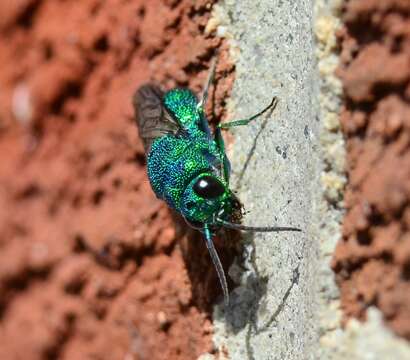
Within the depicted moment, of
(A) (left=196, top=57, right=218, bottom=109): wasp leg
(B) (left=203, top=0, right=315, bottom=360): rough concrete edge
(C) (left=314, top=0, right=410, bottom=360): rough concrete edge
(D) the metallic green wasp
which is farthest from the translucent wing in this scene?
(C) (left=314, top=0, right=410, bottom=360): rough concrete edge

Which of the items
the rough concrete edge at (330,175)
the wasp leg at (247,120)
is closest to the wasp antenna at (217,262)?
the wasp leg at (247,120)

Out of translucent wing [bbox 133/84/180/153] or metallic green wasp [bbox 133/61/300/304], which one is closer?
metallic green wasp [bbox 133/61/300/304]

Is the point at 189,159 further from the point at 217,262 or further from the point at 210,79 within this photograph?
the point at 217,262

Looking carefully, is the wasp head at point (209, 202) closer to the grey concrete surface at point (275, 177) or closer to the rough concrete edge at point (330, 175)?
the grey concrete surface at point (275, 177)

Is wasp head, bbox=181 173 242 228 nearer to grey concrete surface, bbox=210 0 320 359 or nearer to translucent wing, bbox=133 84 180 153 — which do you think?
grey concrete surface, bbox=210 0 320 359

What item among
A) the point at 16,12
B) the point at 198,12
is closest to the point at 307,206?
the point at 198,12

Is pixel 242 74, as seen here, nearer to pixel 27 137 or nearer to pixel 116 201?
pixel 116 201

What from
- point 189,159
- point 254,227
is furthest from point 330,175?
point 189,159
